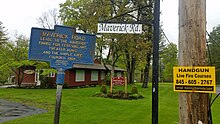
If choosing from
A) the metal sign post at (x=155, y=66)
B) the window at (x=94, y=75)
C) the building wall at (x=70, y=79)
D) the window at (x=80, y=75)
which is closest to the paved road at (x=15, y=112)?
the metal sign post at (x=155, y=66)

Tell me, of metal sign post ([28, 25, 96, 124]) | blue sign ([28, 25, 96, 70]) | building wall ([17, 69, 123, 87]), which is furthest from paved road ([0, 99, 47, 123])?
building wall ([17, 69, 123, 87])

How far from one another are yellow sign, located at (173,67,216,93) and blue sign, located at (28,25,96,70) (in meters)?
3.85

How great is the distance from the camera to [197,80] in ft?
9.16

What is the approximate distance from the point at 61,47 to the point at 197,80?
4.06m

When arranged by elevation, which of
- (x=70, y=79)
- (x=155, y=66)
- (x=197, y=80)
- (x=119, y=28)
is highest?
(x=119, y=28)

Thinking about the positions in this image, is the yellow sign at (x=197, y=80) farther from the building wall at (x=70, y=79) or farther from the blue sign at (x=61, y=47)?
the building wall at (x=70, y=79)

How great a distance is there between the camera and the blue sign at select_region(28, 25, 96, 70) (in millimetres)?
6086

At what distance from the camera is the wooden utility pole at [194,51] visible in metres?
2.70

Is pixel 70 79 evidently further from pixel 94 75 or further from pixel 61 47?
pixel 61 47

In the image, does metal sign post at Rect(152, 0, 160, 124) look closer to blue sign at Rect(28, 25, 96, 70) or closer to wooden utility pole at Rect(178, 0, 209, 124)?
wooden utility pole at Rect(178, 0, 209, 124)

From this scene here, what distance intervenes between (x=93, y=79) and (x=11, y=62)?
12.1 meters

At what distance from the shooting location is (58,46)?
20.3ft

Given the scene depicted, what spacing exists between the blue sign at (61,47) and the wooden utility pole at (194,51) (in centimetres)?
388

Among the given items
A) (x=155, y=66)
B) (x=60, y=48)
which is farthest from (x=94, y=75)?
(x=155, y=66)
